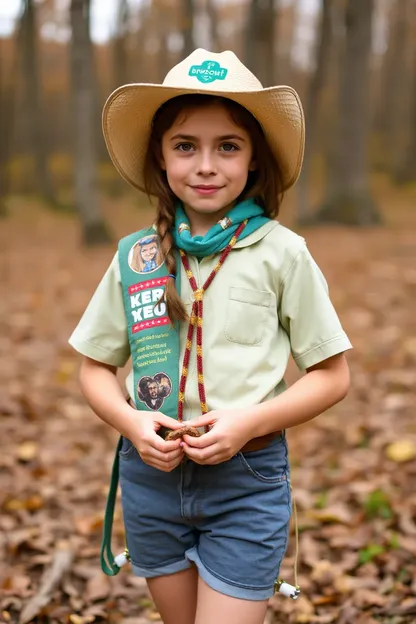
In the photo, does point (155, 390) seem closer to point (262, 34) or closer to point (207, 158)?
point (207, 158)

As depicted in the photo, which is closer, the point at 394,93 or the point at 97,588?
the point at 97,588

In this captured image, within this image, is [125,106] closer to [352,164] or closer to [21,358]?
[21,358]

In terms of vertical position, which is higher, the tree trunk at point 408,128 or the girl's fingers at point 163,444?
the girl's fingers at point 163,444

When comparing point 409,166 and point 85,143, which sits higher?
point 85,143

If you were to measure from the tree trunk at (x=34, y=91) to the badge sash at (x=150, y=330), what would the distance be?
15.9m

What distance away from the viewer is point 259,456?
2.19 m

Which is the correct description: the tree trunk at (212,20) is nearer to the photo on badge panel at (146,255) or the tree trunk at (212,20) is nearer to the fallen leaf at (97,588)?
the fallen leaf at (97,588)

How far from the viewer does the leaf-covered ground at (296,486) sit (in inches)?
131

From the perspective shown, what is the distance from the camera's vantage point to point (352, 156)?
13.3 metres

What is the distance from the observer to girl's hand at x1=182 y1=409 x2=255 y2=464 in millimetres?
1991

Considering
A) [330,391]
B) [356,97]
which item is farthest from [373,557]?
[356,97]

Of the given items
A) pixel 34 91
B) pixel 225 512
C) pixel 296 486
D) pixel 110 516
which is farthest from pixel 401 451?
pixel 34 91

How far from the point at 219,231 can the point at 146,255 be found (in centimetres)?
24

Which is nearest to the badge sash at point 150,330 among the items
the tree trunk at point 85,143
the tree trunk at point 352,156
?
the tree trunk at point 85,143
